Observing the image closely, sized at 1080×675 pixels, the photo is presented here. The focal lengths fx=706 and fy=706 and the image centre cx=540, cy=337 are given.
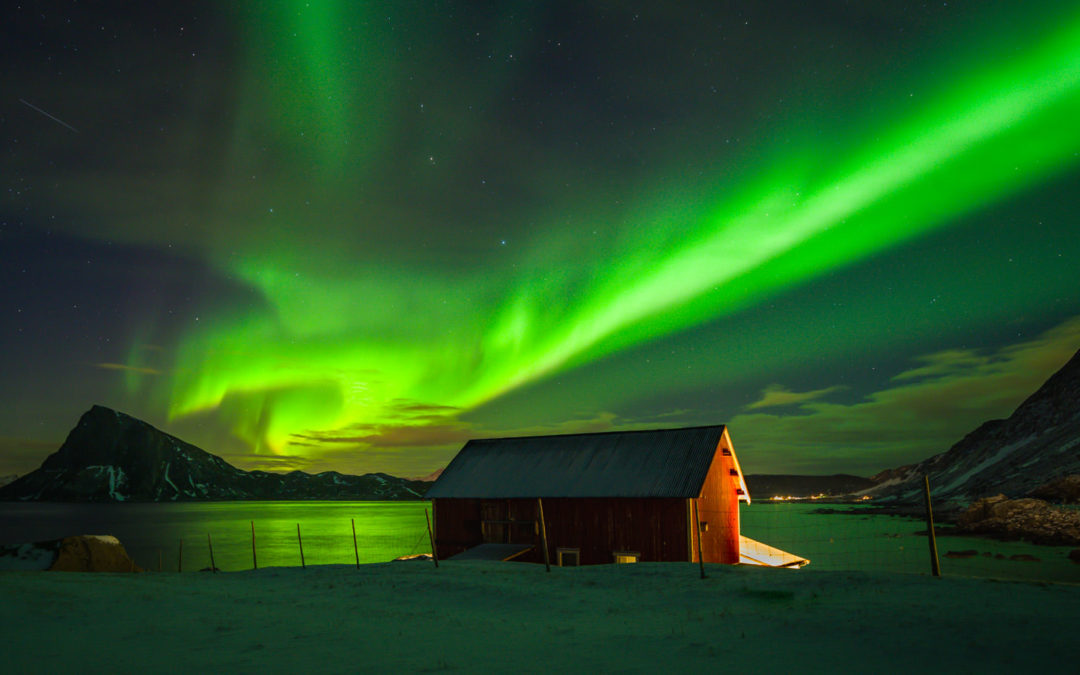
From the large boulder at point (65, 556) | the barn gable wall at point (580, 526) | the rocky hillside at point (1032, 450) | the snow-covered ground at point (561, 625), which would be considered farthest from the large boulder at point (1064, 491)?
the large boulder at point (65, 556)

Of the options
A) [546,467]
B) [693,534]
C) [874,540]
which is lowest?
[874,540]

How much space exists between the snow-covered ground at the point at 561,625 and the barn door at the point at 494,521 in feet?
52.7

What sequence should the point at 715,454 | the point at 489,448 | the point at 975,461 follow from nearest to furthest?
the point at 715,454
the point at 489,448
the point at 975,461

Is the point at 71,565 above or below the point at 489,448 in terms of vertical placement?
below

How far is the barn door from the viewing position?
37.7 m

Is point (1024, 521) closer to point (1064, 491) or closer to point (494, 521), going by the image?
point (1064, 491)

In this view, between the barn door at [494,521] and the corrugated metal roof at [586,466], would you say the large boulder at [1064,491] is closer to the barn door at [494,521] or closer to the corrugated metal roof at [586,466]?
the corrugated metal roof at [586,466]

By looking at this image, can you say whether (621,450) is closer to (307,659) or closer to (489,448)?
(489,448)

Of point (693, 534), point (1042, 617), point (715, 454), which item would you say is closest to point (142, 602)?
point (1042, 617)

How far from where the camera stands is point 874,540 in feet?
298

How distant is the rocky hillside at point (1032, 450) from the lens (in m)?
119

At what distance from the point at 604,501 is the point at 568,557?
11.0 feet

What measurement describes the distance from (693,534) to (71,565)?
2619cm

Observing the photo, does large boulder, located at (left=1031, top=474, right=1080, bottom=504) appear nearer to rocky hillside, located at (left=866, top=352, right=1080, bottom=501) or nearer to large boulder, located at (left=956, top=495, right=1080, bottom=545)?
large boulder, located at (left=956, top=495, right=1080, bottom=545)
